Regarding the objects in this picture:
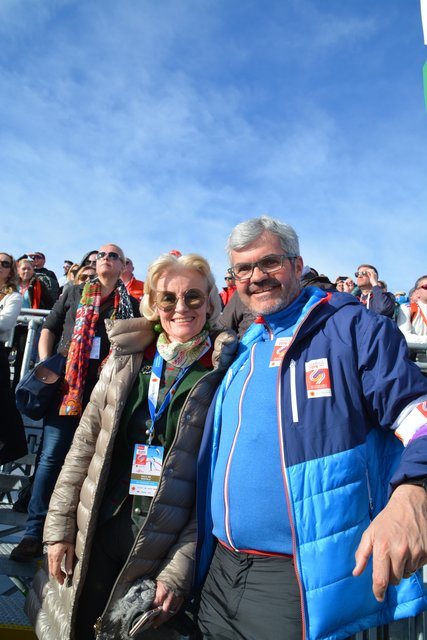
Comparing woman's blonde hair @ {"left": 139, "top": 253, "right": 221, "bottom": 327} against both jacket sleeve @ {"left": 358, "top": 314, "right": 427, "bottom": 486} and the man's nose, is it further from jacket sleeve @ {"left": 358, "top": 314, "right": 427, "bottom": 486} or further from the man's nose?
jacket sleeve @ {"left": 358, "top": 314, "right": 427, "bottom": 486}

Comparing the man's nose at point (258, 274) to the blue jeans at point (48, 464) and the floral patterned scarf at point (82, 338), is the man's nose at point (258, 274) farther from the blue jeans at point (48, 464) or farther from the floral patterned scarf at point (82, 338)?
the blue jeans at point (48, 464)

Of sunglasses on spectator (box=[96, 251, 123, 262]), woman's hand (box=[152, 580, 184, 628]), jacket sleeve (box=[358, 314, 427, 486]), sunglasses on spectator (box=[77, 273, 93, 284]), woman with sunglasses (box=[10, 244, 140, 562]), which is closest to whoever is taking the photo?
jacket sleeve (box=[358, 314, 427, 486])

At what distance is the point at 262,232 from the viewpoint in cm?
216

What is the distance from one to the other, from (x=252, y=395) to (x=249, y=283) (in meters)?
0.60

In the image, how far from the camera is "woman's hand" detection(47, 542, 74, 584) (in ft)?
6.89

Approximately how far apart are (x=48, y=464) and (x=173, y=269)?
1822 mm

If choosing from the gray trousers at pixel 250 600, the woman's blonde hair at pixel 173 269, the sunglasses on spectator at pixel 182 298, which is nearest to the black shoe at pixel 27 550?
the gray trousers at pixel 250 600

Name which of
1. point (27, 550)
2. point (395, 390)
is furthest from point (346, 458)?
point (27, 550)

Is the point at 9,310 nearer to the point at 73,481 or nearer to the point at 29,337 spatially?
the point at 29,337

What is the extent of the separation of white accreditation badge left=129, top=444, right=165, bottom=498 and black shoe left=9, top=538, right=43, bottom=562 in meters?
1.52

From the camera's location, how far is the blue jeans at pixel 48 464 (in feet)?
10.2

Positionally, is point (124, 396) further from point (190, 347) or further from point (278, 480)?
point (278, 480)

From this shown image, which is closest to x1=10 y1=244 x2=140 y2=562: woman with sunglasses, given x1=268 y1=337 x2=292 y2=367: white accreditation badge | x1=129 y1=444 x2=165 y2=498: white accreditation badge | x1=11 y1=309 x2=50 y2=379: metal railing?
x1=11 y1=309 x2=50 y2=379: metal railing

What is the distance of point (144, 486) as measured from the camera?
206cm
